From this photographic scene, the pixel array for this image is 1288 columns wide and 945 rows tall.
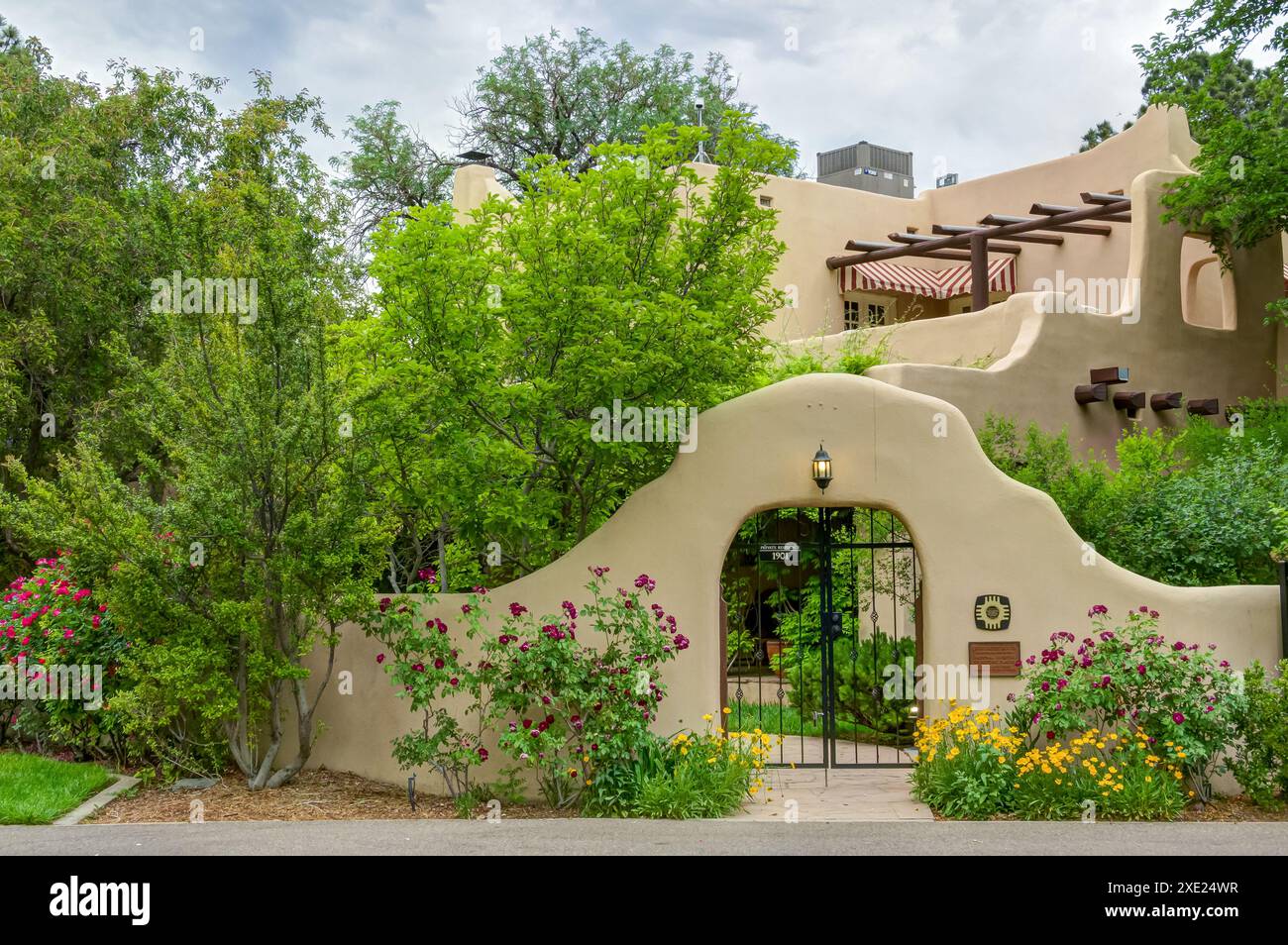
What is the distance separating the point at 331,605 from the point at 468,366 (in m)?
2.39

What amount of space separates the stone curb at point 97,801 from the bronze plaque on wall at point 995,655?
7728mm

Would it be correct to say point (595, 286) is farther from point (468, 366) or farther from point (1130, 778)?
point (1130, 778)

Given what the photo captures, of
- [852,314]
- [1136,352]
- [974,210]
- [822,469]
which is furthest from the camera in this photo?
[974,210]

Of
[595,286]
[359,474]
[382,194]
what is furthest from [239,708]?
[382,194]

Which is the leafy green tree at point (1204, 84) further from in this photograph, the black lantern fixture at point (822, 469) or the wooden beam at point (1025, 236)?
the black lantern fixture at point (822, 469)

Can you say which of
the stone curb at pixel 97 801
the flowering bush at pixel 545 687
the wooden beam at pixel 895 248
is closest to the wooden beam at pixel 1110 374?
the wooden beam at pixel 895 248

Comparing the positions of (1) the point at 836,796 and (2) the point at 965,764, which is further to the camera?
(1) the point at 836,796

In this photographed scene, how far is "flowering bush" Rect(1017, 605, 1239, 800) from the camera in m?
10.0

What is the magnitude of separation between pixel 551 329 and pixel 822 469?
109 inches

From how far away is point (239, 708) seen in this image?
1073 centimetres

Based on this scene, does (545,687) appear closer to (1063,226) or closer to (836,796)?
(836,796)

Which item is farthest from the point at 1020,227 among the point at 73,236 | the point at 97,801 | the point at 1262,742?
the point at 97,801

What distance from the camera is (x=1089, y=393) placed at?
16.9 m

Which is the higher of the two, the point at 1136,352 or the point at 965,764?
the point at 1136,352
